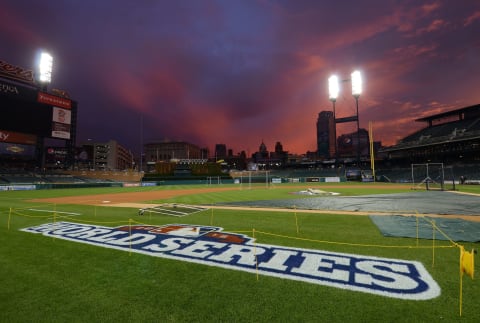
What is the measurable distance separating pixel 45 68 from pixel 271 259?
2913 inches

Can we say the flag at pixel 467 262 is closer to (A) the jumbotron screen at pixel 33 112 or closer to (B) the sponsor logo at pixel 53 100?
(A) the jumbotron screen at pixel 33 112

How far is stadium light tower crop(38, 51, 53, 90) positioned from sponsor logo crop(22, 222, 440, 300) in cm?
6409

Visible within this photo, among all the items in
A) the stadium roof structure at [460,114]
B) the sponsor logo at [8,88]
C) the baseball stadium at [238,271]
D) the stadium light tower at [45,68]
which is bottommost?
the baseball stadium at [238,271]

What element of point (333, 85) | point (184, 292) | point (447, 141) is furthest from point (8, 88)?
point (447, 141)

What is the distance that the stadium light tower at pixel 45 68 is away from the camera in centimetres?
5512

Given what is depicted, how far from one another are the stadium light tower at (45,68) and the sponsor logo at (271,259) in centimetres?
6409

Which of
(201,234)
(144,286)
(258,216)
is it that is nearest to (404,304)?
(144,286)

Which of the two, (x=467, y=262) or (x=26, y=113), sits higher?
(x=26, y=113)

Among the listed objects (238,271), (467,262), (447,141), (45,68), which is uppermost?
(45,68)

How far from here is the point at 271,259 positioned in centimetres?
655

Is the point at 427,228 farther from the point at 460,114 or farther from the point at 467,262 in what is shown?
the point at 460,114

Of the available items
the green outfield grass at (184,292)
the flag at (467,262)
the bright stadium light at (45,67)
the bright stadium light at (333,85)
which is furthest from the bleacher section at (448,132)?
the bright stadium light at (45,67)

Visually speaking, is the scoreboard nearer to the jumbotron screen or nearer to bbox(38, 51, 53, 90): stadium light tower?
the jumbotron screen

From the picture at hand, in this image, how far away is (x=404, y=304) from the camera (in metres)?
4.25
